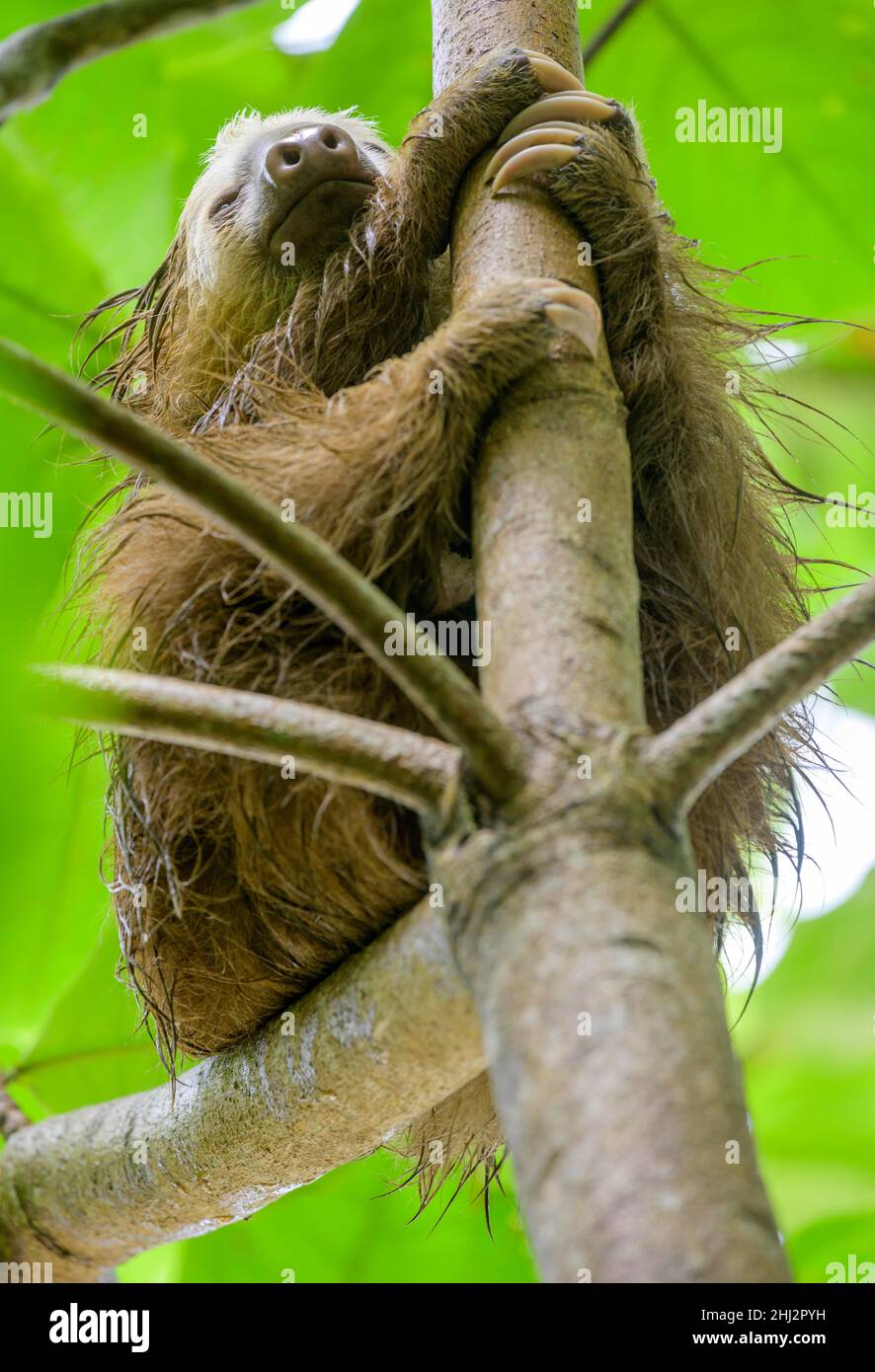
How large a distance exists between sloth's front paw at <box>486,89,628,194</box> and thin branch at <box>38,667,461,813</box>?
92 centimetres

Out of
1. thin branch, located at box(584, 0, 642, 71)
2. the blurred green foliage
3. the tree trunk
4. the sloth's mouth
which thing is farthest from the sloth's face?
the tree trunk

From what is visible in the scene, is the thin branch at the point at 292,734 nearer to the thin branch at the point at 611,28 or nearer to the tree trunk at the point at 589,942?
the tree trunk at the point at 589,942

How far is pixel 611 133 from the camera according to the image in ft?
6.13

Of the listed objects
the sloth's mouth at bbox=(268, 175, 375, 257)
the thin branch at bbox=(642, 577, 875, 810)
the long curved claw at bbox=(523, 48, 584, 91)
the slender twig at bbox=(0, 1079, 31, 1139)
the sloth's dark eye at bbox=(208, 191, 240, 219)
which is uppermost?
the sloth's dark eye at bbox=(208, 191, 240, 219)

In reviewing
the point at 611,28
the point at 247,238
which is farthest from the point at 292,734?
the point at 611,28

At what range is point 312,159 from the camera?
2.29 meters

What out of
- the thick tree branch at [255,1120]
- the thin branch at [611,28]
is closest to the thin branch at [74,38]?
the thick tree branch at [255,1120]

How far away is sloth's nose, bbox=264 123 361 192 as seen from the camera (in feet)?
7.54

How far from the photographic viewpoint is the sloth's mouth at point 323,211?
2.30m

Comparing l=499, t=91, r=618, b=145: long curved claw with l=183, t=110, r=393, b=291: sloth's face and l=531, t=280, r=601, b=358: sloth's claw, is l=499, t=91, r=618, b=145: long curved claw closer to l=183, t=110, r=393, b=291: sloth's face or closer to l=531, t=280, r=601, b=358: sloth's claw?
l=531, t=280, r=601, b=358: sloth's claw

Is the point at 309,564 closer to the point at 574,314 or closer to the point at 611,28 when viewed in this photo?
the point at 574,314

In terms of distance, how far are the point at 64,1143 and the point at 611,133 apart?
1.74 meters

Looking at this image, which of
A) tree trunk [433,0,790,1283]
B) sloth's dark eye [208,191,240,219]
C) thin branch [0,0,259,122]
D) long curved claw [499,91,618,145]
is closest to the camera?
tree trunk [433,0,790,1283]

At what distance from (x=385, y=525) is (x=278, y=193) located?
104cm
